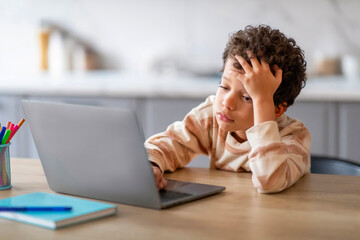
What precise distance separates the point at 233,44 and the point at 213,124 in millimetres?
241

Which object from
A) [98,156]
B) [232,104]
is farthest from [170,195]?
[232,104]

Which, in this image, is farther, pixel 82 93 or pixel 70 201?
pixel 82 93

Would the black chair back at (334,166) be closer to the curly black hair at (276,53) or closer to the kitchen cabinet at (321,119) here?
the curly black hair at (276,53)

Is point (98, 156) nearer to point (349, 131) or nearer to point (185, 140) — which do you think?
point (185, 140)

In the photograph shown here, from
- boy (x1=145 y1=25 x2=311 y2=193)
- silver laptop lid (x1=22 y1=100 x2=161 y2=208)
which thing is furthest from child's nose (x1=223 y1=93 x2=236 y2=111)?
silver laptop lid (x1=22 y1=100 x2=161 y2=208)

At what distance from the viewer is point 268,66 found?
4.35ft

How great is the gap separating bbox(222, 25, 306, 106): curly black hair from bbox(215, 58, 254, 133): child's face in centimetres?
4

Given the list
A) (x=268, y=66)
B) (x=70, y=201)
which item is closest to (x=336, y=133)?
(x=268, y=66)

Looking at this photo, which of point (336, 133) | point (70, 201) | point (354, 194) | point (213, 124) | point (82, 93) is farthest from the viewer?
point (82, 93)

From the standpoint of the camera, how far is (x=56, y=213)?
938 millimetres

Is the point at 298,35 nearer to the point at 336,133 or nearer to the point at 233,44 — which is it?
the point at 336,133

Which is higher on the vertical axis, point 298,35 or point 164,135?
point 298,35

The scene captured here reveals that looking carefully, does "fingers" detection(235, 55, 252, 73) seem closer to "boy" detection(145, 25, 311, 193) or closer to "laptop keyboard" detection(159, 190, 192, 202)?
"boy" detection(145, 25, 311, 193)

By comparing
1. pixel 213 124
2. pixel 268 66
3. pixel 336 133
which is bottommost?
pixel 336 133
